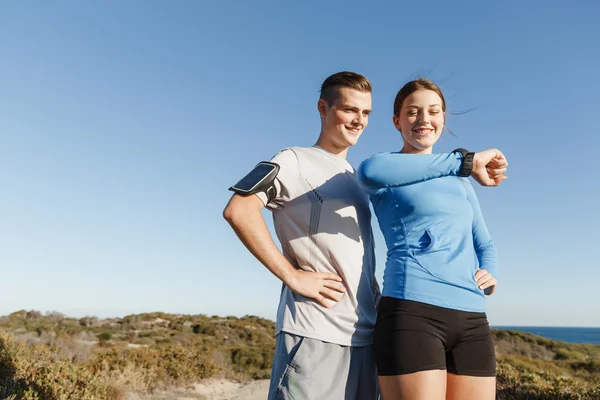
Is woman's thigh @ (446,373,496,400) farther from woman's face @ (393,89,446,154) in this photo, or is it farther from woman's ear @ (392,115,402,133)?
woman's ear @ (392,115,402,133)

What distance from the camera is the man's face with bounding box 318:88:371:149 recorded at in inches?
102

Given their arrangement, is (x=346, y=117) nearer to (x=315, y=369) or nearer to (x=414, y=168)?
(x=414, y=168)

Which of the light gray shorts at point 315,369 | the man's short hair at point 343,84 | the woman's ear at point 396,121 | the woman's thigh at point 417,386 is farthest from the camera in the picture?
the man's short hair at point 343,84

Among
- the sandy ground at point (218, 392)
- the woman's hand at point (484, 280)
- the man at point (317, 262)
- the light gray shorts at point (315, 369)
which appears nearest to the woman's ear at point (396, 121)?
the man at point (317, 262)

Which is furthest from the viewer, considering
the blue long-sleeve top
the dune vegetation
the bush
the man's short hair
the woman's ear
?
the dune vegetation

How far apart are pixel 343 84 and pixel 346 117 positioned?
0.20 meters

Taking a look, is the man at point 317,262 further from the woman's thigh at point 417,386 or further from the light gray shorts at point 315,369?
the woman's thigh at point 417,386

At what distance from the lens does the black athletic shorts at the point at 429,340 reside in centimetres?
191

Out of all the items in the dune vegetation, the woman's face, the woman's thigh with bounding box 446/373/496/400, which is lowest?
the dune vegetation

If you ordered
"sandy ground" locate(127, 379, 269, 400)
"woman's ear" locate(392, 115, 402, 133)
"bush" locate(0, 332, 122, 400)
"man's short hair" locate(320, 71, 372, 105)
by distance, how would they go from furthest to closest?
"sandy ground" locate(127, 379, 269, 400) → "bush" locate(0, 332, 122, 400) → "man's short hair" locate(320, 71, 372, 105) → "woman's ear" locate(392, 115, 402, 133)

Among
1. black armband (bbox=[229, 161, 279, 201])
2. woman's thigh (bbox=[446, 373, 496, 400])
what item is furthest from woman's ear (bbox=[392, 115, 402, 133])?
woman's thigh (bbox=[446, 373, 496, 400])

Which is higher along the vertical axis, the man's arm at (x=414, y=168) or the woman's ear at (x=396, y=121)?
the woman's ear at (x=396, y=121)

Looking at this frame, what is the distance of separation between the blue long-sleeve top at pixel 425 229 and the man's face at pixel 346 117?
0.45 m

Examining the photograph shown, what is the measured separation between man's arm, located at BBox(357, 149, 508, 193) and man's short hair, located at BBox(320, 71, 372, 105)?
60cm
